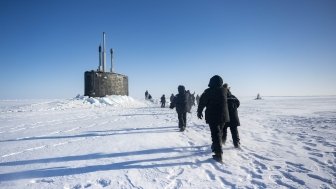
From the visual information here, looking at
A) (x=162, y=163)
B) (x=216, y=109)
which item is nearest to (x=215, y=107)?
(x=216, y=109)

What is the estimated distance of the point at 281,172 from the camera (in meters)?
4.62

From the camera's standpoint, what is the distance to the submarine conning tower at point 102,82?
95.0ft

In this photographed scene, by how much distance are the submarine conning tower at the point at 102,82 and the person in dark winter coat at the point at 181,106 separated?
20.6 meters

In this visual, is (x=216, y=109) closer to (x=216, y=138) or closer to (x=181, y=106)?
(x=216, y=138)

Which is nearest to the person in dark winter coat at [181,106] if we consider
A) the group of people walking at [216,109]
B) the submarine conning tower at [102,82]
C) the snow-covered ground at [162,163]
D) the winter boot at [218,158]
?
the snow-covered ground at [162,163]

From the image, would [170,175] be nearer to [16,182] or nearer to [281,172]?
[281,172]

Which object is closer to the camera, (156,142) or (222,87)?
(222,87)

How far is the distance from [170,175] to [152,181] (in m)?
Result: 0.42

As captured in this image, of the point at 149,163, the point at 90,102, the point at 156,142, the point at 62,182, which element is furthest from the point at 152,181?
the point at 90,102

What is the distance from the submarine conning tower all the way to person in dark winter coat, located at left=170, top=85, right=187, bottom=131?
2056cm

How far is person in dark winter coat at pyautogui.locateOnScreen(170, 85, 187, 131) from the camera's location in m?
9.80

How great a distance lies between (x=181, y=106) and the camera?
9.97m

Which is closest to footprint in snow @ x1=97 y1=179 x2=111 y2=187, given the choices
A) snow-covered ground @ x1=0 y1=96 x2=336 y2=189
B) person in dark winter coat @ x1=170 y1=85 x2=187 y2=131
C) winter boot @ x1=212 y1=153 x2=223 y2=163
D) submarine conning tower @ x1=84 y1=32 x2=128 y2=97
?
snow-covered ground @ x1=0 y1=96 x2=336 y2=189

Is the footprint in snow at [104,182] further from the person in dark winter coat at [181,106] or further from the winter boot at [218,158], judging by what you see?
the person in dark winter coat at [181,106]
